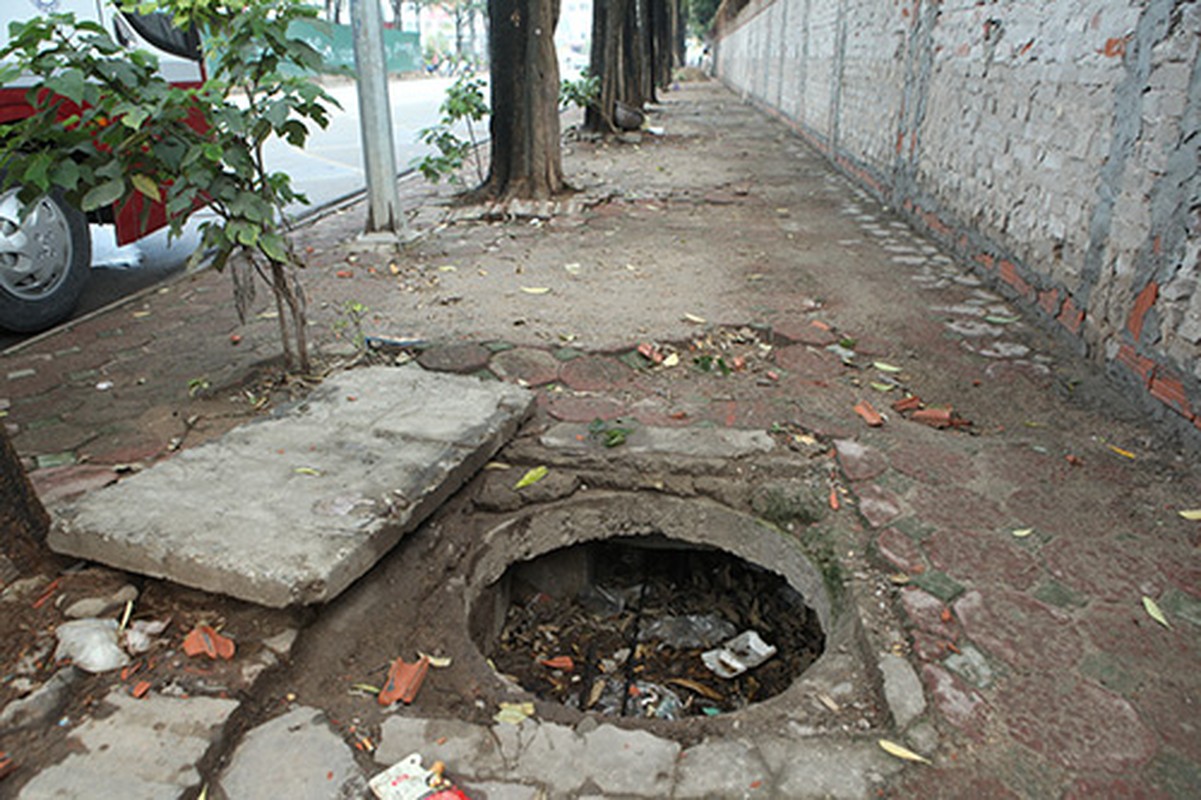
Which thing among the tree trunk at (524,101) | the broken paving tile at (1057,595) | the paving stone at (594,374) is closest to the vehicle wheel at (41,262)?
the paving stone at (594,374)

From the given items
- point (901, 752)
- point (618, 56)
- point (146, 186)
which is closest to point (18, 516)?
point (146, 186)

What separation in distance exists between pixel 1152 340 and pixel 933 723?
2256 millimetres

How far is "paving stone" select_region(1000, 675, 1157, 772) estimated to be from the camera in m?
1.62

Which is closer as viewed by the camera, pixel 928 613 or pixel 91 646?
pixel 91 646

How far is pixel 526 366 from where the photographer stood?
11.6 feet

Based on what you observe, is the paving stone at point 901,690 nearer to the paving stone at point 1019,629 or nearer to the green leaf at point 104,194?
the paving stone at point 1019,629

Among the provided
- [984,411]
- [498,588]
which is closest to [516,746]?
[498,588]

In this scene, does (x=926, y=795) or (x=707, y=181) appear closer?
(x=926, y=795)

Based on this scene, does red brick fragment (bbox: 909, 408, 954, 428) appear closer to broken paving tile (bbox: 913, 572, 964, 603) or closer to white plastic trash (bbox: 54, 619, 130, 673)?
broken paving tile (bbox: 913, 572, 964, 603)

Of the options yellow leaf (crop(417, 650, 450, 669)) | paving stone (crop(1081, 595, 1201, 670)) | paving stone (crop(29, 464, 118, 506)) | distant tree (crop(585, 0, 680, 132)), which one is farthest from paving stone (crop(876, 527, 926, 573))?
distant tree (crop(585, 0, 680, 132))

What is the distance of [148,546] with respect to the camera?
2.01 m

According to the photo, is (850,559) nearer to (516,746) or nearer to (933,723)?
(933,723)

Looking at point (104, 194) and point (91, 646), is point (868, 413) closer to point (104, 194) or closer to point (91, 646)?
point (91, 646)

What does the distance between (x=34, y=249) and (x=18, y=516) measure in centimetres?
285
